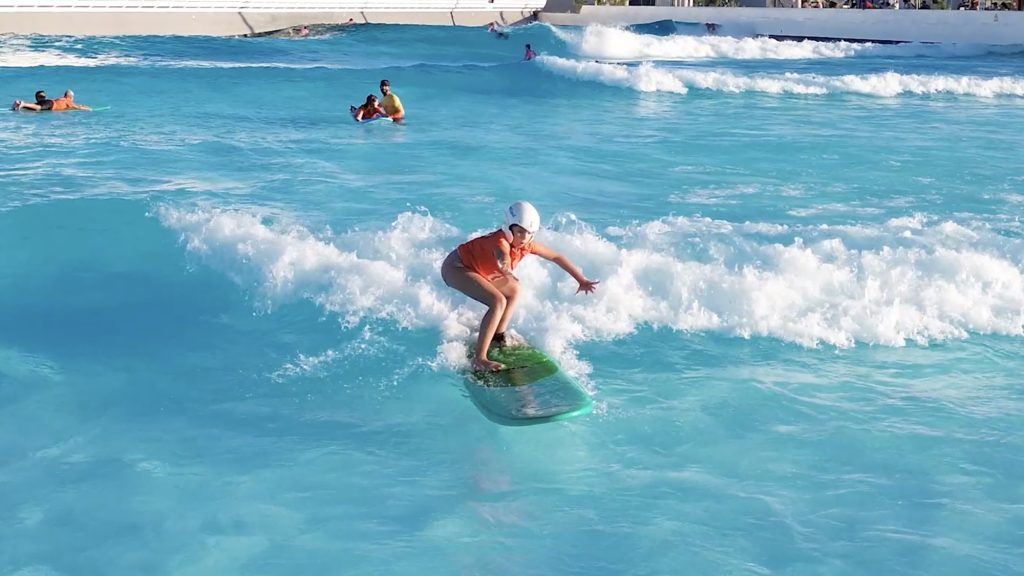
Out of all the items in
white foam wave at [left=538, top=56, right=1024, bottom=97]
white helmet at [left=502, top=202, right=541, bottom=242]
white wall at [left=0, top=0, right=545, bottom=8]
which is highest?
white wall at [left=0, top=0, right=545, bottom=8]

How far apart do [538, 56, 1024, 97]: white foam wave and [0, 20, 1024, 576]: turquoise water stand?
9412 millimetres

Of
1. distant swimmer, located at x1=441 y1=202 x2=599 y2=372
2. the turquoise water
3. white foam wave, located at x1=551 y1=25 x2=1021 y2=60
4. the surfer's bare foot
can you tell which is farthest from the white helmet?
white foam wave, located at x1=551 y1=25 x2=1021 y2=60

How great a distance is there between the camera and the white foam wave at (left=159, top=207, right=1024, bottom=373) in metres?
9.33

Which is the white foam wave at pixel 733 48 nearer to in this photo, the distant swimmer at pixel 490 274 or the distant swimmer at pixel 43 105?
the distant swimmer at pixel 43 105

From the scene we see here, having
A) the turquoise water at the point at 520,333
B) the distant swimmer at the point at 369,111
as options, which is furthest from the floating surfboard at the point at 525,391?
the distant swimmer at the point at 369,111

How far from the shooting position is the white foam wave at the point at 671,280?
9.33 meters

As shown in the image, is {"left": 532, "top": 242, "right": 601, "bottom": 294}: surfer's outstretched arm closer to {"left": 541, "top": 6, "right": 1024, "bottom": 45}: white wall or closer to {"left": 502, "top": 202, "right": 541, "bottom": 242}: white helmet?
{"left": 502, "top": 202, "right": 541, "bottom": 242}: white helmet

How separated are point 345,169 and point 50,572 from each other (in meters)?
10.4

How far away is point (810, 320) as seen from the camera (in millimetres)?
9352

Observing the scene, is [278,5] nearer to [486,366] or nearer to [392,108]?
[392,108]

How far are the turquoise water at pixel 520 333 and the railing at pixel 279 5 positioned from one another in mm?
17786

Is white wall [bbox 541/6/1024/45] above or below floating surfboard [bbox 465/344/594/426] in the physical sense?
above

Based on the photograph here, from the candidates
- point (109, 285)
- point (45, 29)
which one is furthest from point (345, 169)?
point (45, 29)

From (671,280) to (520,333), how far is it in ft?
6.10
